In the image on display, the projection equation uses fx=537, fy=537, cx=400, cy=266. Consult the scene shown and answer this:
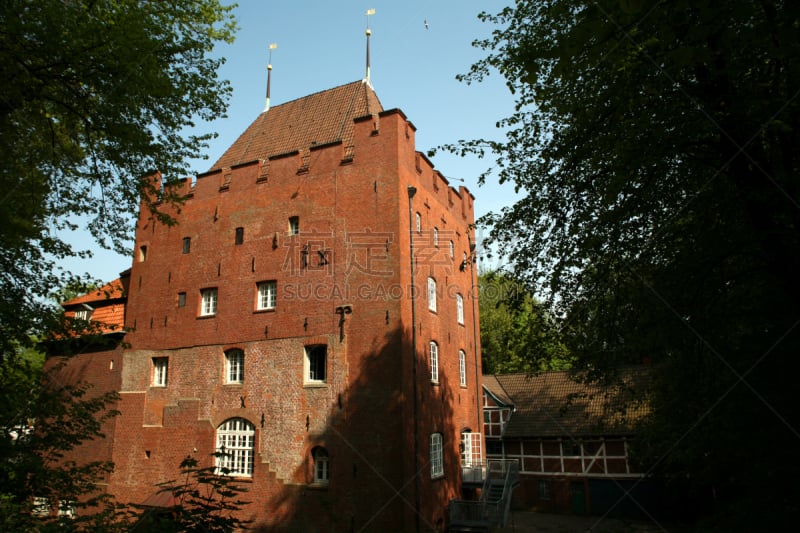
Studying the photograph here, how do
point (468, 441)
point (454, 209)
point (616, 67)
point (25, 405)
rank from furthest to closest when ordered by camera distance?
point (454, 209), point (468, 441), point (25, 405), point (616, 67)

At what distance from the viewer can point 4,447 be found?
7.57m

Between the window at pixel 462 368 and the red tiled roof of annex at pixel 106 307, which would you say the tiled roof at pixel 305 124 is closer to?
the red tiled roof of annex at pixel 106 307

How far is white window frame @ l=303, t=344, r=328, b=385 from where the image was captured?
632 inches

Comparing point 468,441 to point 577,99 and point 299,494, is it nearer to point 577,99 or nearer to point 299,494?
point 299,494

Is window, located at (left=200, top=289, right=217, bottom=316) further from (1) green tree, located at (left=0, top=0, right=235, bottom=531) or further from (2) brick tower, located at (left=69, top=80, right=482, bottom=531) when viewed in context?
(1) green tree, located at (left=0, top=0, right=235, bottom=531)

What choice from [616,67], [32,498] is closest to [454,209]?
[616,67]

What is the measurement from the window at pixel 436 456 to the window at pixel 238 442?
546 centimetres

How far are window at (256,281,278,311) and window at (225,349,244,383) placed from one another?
166 cm

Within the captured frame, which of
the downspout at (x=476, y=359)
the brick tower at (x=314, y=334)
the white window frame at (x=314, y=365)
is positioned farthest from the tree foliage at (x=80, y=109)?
the downspout at (x=476, y=359)

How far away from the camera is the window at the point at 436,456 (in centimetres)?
1622

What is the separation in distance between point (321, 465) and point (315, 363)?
2923mm

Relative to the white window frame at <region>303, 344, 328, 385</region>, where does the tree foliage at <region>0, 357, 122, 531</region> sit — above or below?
below

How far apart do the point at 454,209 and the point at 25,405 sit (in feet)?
51.7

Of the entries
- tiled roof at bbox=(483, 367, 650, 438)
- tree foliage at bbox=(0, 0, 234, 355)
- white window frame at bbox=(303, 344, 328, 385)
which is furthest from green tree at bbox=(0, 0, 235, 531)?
tiled roof at bbox=(483, 367, 650, 438)
